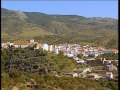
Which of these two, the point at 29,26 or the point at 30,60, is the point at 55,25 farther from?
the point at 30,60

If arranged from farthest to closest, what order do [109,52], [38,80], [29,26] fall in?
1. [29,26]
2. [109,52]
3. [38,80]

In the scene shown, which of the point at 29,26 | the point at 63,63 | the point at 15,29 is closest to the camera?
the point at 63,63

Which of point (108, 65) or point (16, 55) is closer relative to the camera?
point (16, 55)

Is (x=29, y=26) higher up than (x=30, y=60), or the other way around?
(x=29, y=26)

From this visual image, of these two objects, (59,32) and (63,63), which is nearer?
(63,63)

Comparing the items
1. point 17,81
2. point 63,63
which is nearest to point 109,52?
point 63,63

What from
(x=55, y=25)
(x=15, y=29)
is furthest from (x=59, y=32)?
(x=15, y=29)

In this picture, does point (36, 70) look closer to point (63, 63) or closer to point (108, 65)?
point (63, 63)

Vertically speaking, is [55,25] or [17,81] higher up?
[55,25]

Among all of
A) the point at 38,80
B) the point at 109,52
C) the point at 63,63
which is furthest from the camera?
the point at 109,52
